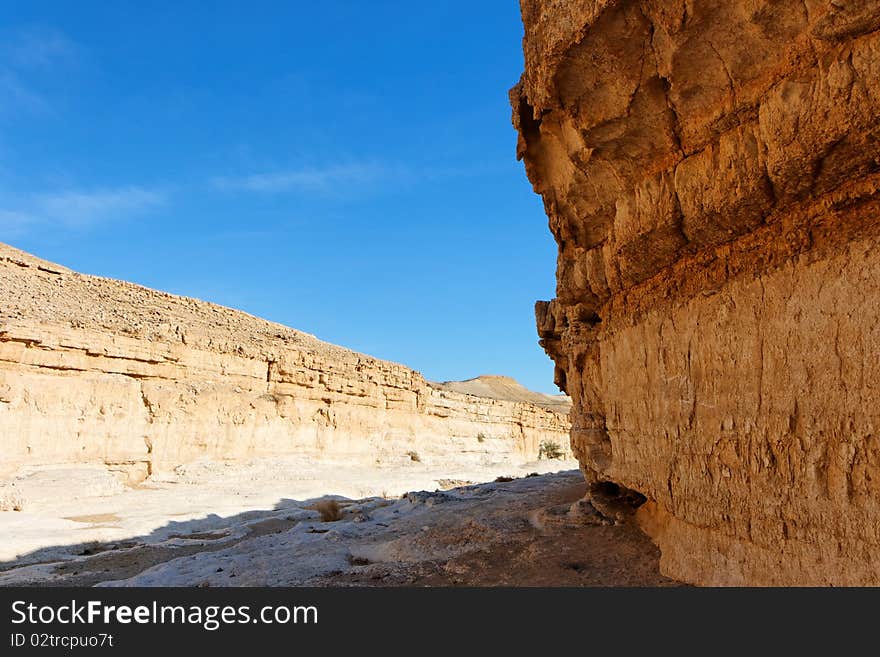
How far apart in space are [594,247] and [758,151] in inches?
106

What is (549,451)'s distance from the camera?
32.9 m

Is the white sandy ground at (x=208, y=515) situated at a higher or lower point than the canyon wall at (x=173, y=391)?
lower

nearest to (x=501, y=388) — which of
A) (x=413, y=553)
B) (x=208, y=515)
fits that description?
(x=208, y=515)

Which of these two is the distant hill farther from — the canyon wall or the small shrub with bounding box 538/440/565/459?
the canyon wall

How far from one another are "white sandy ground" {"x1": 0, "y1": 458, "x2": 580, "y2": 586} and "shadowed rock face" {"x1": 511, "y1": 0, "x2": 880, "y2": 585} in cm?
364

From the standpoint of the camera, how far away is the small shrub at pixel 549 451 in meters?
32.5

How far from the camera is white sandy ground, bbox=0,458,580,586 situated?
654 centimetres

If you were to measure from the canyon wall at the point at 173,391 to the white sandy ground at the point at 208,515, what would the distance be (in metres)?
0.95

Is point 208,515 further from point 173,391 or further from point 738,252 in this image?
point 738,252

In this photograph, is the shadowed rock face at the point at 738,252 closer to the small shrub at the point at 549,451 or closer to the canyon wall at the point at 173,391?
the canyon wall at the point at 173,391

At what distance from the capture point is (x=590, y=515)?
243 inches

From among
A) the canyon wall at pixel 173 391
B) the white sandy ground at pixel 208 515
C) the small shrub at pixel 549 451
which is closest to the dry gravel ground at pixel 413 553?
the white sandy ground at pixel 208 515

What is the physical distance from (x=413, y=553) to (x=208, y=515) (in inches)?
302
